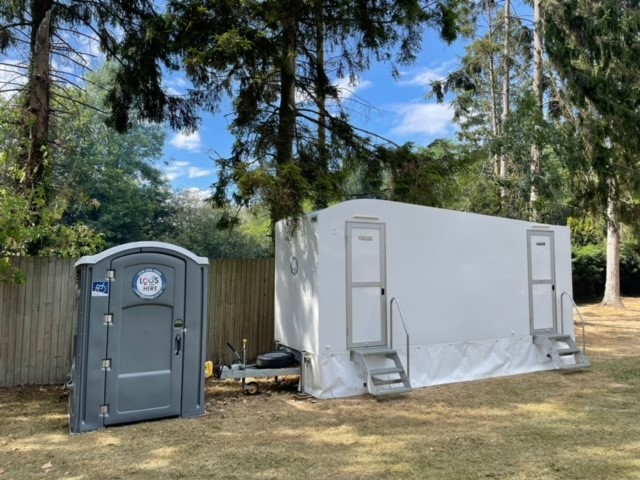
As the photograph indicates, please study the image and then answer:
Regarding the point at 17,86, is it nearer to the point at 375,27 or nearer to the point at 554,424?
the point at 375,27

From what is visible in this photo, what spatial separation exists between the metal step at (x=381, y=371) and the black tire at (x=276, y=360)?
32.4 inches

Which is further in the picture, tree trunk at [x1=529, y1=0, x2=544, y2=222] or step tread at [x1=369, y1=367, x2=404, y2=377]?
tree trunk at [x1=529, y1=0, x2=544, y2=222]

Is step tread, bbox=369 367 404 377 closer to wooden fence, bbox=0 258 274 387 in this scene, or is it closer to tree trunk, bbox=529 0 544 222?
wooden fence, bbox=0 258 274 387

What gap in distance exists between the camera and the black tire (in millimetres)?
5932

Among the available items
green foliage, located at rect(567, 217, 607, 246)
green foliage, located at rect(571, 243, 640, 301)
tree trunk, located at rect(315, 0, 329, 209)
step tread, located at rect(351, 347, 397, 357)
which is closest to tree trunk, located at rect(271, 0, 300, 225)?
tree trunk, located at rect(315, 0, 329, 209)

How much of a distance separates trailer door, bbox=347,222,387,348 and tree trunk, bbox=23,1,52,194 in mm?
4438

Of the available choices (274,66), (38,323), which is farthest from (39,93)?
(274,66)

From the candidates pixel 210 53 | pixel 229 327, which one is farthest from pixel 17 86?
pixel 229 327

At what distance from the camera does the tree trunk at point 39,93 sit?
6.69 metres

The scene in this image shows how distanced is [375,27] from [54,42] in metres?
4.97

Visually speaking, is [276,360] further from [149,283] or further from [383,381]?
[149,283]

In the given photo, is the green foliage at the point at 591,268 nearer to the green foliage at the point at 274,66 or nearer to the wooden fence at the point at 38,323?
the green foliage at the point at 274,66

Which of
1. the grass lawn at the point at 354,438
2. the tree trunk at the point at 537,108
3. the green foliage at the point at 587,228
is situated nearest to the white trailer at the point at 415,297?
the grass lawn at the point at 354,438

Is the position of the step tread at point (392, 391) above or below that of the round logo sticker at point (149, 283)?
below
